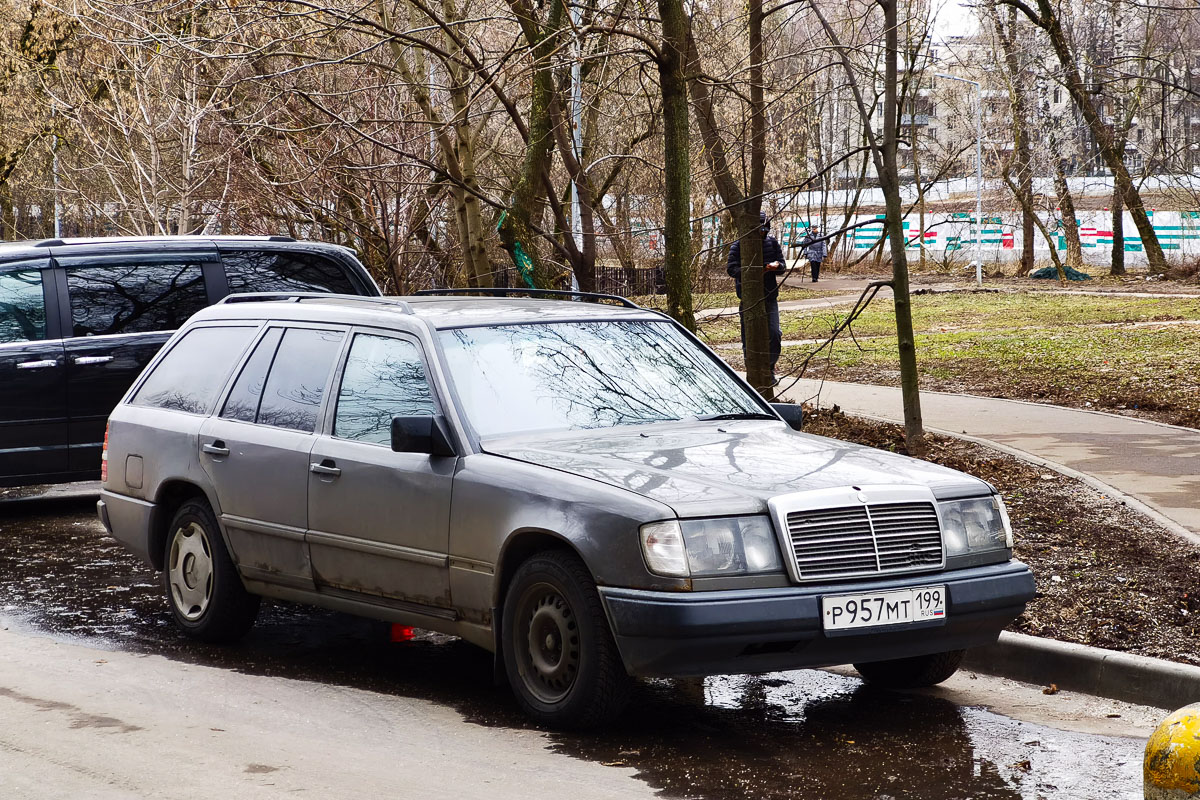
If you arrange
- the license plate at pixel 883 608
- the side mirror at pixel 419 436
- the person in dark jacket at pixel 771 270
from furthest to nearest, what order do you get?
the person in dark jacket at pixel 771 270 < the side mirror at pixel 419 436 < the license plate at pixel 883 608

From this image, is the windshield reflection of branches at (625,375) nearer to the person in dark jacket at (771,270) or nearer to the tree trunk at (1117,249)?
the person in dark jacket at (771,270)

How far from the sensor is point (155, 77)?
898 inches

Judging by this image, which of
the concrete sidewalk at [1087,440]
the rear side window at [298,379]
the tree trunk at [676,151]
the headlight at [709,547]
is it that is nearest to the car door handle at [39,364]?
the rear side window at [298,379]

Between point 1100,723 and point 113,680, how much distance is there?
401cm

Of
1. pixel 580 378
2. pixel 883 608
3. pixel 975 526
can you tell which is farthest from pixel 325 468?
pixel 975 526

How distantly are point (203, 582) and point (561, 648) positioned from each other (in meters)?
2.48

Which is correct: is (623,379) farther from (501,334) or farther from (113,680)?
(113,680)

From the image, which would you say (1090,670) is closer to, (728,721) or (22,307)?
(728,721)

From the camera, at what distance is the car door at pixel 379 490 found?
19.4 feet

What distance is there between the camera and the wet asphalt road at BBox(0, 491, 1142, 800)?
191 inches

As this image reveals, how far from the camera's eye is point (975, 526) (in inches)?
219

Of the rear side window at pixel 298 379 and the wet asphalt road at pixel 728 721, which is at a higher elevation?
the rear side window at pixel 298 379

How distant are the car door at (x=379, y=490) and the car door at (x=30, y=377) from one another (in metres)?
4.74

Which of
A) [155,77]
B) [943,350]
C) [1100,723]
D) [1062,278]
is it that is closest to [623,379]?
[1100,723]
